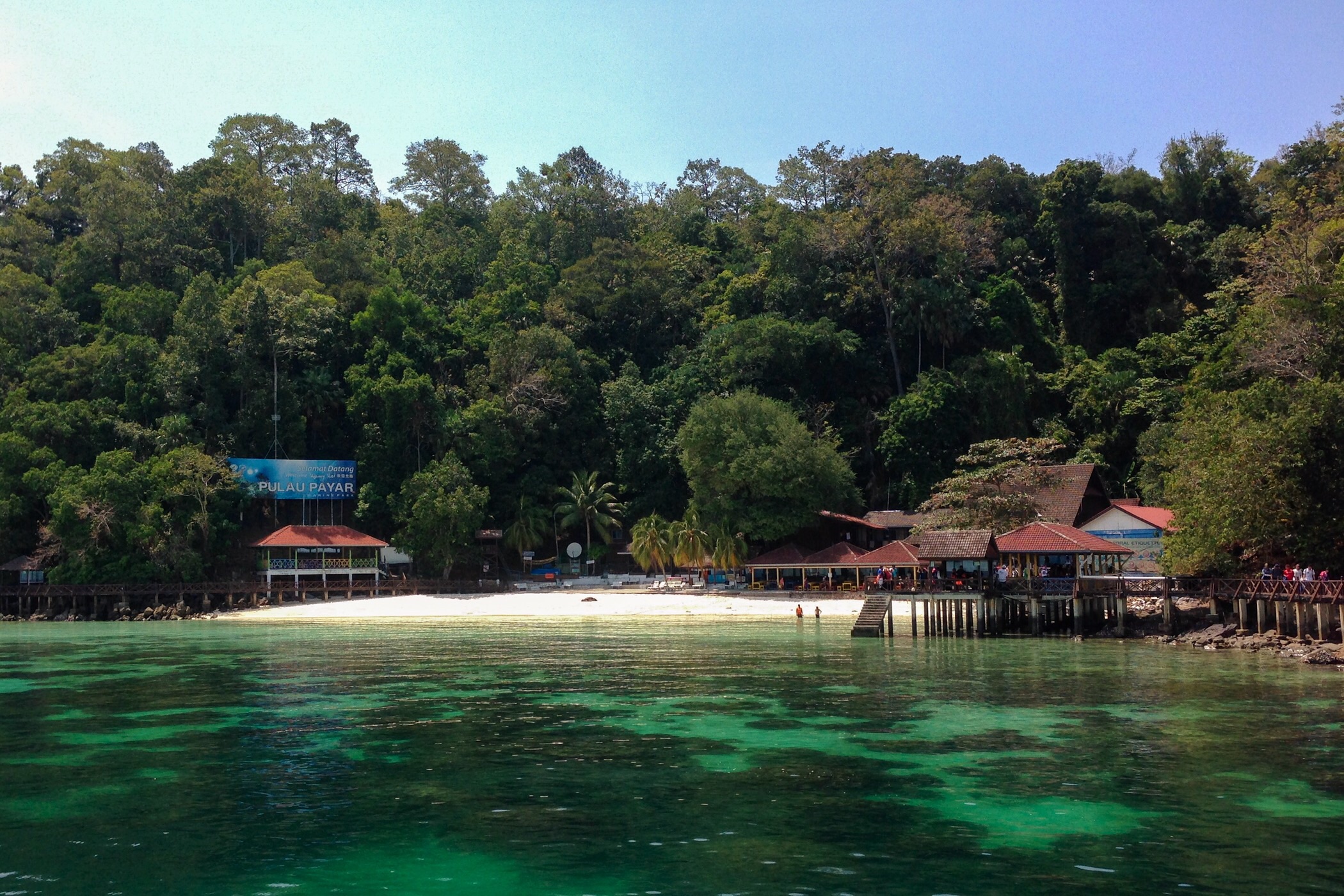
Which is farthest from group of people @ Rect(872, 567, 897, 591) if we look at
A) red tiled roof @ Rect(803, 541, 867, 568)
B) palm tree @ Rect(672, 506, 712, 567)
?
palm tree @ Rect(672, 506, 712, 567)

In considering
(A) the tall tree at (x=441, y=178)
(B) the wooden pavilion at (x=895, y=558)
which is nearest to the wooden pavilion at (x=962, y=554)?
(B) the wooden pavilion at (x=895, y=558)

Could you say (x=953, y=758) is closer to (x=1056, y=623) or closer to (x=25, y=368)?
(x=1056, y=623)

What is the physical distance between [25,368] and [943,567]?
171ft

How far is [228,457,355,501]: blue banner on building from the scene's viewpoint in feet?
186

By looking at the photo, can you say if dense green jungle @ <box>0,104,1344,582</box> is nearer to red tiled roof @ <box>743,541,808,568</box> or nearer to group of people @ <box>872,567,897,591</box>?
red tiled roof @ <box>743,541,808,568</box>

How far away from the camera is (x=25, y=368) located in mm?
62219

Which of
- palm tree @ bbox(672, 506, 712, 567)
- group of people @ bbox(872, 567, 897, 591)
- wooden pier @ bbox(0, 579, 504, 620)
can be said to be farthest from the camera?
palm tree @ bbox(672, 506, 712, 567)

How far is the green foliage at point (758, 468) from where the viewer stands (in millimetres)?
52125

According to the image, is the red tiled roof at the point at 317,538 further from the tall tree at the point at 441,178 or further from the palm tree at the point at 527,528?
the tall tree at the point at 441,178

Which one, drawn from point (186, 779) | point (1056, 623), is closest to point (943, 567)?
point (1056, 623)

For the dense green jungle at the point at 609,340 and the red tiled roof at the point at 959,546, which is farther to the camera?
the dense green jungle at the point at 609,340

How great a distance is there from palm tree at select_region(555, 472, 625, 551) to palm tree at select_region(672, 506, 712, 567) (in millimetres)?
5725

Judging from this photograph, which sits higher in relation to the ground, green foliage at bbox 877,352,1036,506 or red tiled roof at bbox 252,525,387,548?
green foliage at bbox 877,352,1036,506

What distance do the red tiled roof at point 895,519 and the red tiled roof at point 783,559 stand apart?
221 inches
